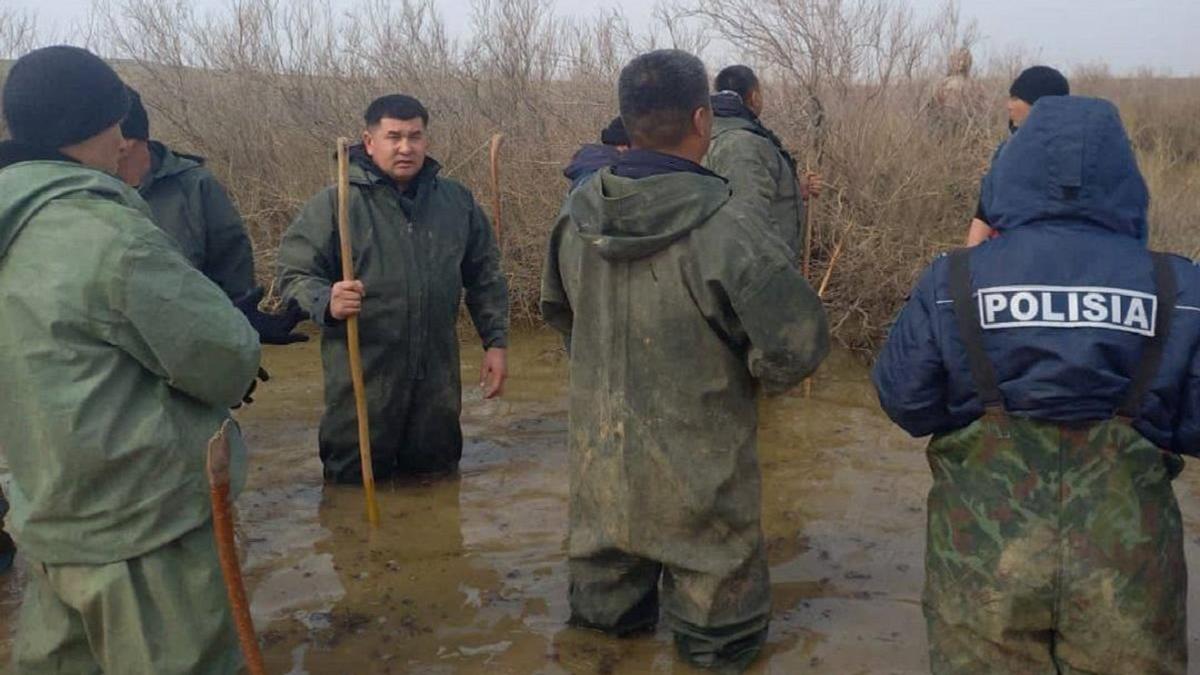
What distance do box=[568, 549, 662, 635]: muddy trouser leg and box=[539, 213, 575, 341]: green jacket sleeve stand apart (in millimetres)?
815

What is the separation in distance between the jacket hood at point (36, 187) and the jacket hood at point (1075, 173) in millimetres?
2150

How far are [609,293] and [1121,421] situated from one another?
4.94ft

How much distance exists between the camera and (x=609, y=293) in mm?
3430

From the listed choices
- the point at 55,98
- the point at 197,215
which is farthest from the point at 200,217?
the point at 55,98

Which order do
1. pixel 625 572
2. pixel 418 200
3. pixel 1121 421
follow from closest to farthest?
1. pixel 1121 421
2. pixel 625 572
3. pixel 418 200

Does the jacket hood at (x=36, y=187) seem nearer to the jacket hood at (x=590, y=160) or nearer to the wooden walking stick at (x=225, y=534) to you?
the wooden walking stick at (x=225, y=534)

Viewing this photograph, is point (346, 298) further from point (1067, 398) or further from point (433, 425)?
point (1067, 398)

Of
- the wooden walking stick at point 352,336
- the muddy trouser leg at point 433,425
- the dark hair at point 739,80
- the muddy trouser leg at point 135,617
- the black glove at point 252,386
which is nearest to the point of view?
the muddy trouser leg at point 135,617

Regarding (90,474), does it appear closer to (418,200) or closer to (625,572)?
(625,572)

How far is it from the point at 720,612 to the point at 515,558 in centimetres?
147

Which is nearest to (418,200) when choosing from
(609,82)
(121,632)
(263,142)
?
(121,632)

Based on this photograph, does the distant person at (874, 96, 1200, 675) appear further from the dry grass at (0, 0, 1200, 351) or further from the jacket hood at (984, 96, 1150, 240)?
the dry grass at (0, 0, 1200, 351)

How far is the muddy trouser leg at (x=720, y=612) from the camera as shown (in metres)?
3.50

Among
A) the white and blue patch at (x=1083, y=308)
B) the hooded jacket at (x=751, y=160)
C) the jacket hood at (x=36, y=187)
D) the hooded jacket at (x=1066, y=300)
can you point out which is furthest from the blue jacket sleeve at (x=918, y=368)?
the hooded jacket at (x=751, y=160)
